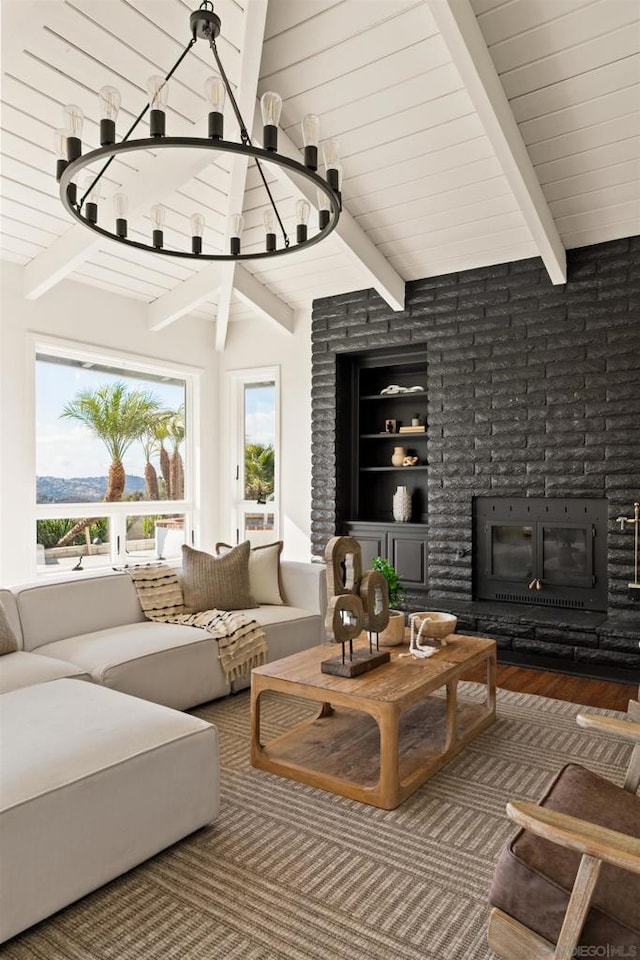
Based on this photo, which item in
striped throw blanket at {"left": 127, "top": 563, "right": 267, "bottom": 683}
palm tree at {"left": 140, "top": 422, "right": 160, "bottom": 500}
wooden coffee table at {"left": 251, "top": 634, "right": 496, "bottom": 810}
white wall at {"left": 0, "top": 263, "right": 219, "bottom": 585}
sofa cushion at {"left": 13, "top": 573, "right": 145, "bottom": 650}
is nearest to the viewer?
wooden coffee table at {"left": 251, "top": 634, "right": 496, "bottom": 810}

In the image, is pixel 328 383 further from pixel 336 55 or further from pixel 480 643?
pixel 480 643

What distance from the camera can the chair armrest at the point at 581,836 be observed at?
1.16 m

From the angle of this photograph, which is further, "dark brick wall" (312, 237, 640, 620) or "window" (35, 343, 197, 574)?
"window" (35, 343, 197, 574)

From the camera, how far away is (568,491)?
455 cm

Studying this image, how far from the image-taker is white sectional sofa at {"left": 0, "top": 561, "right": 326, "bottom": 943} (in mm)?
1718

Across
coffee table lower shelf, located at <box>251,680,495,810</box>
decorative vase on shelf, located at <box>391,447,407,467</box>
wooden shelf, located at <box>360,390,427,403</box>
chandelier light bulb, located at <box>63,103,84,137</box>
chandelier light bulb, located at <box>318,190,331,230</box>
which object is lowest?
coffee table lower shelf, located at <box>251,680,495,810</box>

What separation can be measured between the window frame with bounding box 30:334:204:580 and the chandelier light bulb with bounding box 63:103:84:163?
2936 mm

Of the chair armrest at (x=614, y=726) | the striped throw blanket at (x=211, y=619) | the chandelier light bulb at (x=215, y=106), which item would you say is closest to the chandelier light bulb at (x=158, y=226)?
the chandelier light bulb at (x=215, y=106)

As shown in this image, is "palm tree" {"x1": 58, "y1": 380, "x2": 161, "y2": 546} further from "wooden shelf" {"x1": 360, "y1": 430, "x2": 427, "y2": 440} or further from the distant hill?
"wooden shelf" {"x1": 360, "y1": 430, "x2": 427, "y2": 440}

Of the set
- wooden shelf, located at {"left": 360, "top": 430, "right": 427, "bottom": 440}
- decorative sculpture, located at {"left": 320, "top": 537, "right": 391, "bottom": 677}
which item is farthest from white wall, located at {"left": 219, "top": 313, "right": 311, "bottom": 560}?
decorative sculpture, located at {"left": 320, "top": 537, "right": 391, "bottom": 677}

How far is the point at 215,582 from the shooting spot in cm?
386

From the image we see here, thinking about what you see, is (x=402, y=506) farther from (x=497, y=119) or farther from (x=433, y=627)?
(x=497, y=119)

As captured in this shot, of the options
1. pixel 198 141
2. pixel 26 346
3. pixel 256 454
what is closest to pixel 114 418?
pixel 26 346

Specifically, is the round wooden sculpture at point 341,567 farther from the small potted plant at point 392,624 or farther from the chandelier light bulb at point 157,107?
the chandelier light bulb at point 157,107
